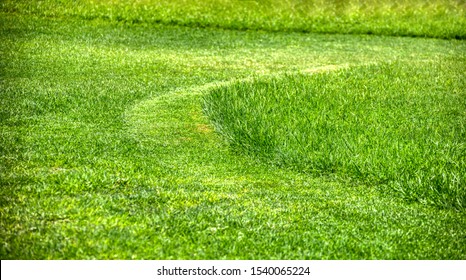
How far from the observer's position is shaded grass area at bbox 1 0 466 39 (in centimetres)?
1386

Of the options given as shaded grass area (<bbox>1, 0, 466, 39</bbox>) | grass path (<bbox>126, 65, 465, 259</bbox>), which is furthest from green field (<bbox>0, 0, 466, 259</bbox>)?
shaded grass area (<bbox>1, 0, 466, 39</bbox>)

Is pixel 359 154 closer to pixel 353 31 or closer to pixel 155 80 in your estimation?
pixel 155 80

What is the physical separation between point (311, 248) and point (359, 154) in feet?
6.51

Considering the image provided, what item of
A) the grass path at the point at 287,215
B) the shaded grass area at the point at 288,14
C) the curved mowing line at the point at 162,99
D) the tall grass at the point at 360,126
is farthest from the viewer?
the shaded grass area at the point at 288,14

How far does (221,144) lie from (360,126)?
129 cm

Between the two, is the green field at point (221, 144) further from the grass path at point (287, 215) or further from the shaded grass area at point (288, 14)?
the shaded grass area at point (288, 14)

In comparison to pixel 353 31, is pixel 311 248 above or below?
below

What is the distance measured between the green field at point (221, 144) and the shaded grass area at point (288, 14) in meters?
0.48

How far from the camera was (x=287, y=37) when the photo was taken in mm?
13516

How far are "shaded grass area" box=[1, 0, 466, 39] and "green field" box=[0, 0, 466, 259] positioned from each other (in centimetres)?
48

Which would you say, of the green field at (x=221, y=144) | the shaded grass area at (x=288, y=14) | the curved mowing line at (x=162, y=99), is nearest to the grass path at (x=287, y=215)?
the green field at (x=221, y=144)

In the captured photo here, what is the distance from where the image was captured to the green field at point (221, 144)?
4.86m

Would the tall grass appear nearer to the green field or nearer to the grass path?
the green field
